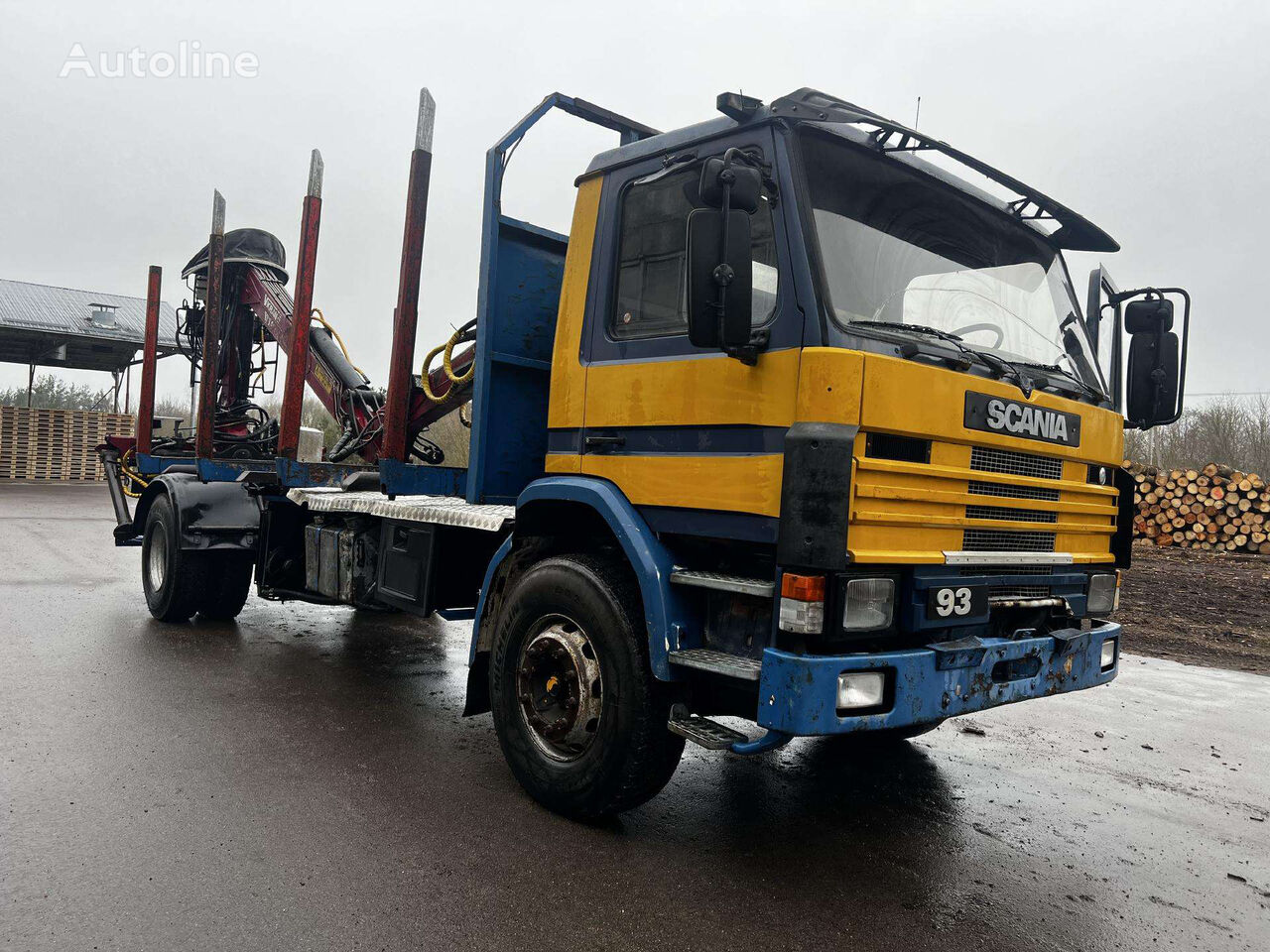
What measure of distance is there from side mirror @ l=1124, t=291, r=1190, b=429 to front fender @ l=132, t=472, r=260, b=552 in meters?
6.01

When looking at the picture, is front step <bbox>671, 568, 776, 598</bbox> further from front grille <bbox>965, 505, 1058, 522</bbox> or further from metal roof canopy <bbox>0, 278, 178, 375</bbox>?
metal roof canopy <bbox>0, 278, 178, 375</bbox>

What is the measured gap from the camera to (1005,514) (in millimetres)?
3699

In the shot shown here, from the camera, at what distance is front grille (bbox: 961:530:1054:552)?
11.8 feet

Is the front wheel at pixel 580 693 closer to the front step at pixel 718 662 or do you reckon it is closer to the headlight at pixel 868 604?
the front step at pixel 718 662

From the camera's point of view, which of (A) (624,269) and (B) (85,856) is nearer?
(B) (85,856)

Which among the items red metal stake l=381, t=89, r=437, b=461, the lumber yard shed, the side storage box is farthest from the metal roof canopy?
the side storage box

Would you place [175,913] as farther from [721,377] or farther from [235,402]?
[235,402]

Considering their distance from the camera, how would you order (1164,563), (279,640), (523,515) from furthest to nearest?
(1164,563) → (279,640) → (523,515)

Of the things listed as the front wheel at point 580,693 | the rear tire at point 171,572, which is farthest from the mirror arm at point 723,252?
the rear tire at point 171,572

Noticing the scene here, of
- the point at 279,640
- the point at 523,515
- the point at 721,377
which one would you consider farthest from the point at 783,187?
the point at 279,640

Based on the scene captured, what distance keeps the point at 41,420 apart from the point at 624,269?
30.0 meters

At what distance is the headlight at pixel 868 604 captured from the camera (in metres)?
3.18

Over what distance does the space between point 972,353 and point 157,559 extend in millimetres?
6819

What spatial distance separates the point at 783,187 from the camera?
11.5ft
